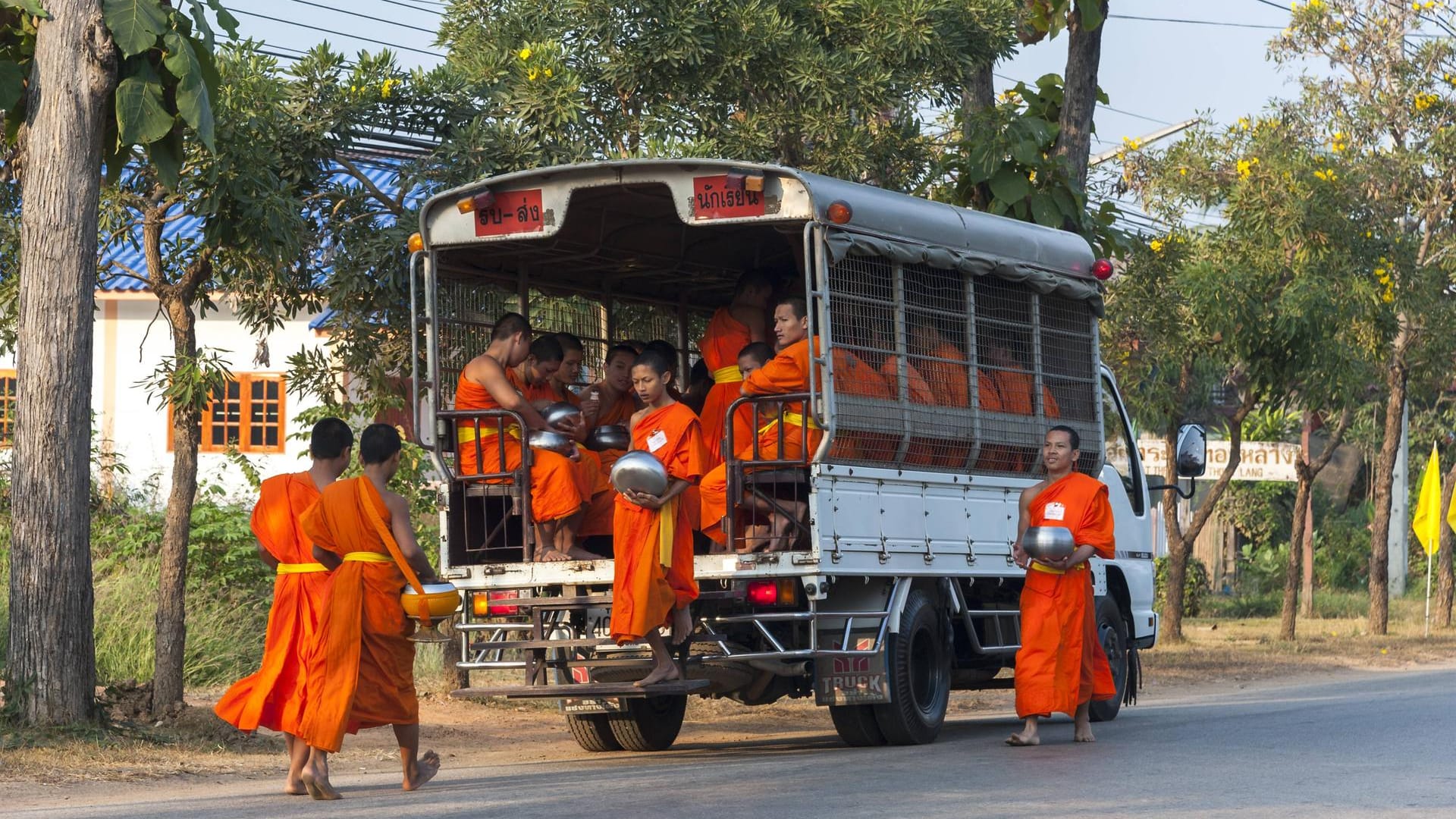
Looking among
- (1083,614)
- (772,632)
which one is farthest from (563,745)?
(1083,614)

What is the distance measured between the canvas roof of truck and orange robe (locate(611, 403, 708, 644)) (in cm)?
128

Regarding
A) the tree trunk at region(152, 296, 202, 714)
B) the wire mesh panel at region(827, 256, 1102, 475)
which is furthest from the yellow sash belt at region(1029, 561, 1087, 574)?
the tree trunk at region(152, 296, 202, 714)

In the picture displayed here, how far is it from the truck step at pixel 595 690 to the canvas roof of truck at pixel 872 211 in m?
2.35

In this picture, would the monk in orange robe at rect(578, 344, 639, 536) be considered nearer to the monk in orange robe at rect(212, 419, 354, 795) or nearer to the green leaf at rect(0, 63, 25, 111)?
the monk in orange robe at rect(212, 419, 354, 795)

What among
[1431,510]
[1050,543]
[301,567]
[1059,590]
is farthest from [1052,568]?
[1431,510]

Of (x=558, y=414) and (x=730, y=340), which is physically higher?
(x=730, y=340)

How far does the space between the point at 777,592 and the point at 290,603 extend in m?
2.47

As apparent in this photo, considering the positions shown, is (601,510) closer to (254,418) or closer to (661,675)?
(661,675)

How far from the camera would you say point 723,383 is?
10.7m

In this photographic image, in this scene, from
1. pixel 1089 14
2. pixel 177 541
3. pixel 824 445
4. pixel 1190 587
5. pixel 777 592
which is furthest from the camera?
pixel 1190 587

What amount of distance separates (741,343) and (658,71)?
325cm

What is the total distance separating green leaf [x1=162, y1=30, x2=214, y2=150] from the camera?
10.2 m

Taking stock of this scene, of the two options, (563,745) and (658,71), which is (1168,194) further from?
(563,745)

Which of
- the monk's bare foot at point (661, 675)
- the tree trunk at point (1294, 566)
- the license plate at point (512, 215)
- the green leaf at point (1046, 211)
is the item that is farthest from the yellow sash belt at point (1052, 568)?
the tree trunk at point (1294, 566)
